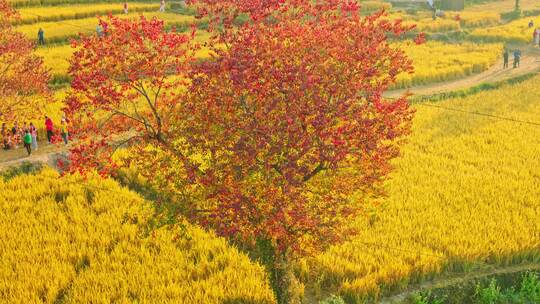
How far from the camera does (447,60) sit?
36000 millimetres

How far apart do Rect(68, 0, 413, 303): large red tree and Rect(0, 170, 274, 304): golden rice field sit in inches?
72.6

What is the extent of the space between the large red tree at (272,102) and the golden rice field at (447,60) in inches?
800

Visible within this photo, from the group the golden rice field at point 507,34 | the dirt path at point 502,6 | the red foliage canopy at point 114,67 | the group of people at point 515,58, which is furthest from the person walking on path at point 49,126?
the dirt path at point 502,6

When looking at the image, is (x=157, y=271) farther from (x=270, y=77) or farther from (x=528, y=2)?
(x=528, y=2)

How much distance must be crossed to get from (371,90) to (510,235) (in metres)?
6.97

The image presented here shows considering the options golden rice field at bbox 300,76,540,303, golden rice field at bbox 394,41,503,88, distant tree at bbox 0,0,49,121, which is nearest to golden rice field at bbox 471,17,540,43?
golden rice field at bbox 394,41,503,88

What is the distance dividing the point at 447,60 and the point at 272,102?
30.7 meters

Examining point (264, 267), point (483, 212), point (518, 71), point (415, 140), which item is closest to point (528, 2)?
point (518, 71)

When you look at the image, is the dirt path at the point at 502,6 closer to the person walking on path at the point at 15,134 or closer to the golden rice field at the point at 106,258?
the person walking on path at the point at 15,134

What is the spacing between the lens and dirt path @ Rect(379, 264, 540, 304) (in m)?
11.3

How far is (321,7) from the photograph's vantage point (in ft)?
28.9

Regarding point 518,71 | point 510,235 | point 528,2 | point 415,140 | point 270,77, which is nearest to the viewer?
point 270,77

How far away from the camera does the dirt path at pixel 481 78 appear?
29569mm

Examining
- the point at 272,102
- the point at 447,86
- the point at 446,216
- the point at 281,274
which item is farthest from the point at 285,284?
the point at 447,86
